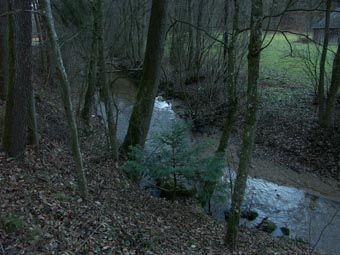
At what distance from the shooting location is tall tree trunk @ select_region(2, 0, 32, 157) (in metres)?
7.85

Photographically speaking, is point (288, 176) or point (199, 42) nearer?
point (288, 176)

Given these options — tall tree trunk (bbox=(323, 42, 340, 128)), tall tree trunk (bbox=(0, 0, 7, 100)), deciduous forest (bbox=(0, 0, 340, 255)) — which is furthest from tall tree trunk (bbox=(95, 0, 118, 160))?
tall tree trunk (bbox=(323, 42, 340, 128))

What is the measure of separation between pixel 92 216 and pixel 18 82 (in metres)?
3.35

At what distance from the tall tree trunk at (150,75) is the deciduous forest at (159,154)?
0.03 m

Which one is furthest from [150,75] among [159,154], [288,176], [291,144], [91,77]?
[291,144]

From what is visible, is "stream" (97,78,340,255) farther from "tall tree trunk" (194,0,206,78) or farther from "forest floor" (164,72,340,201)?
"tall tree trunk" (194,0,206,78)

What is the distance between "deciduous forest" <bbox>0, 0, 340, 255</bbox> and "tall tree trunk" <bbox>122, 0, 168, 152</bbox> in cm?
3

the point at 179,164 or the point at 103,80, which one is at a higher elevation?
the point at 103,80

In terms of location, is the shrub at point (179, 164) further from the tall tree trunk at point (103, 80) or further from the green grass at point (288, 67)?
the green grass at point (288, 67)

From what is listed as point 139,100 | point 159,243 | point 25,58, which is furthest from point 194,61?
point 159,243

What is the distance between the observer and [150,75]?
11266 millimetres

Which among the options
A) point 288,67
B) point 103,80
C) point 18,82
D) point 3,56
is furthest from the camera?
point 288,67

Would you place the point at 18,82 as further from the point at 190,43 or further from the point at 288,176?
the point at 190,43

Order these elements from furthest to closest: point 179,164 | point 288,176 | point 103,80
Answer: point 288,176 < point 103,80 < point 179,164
